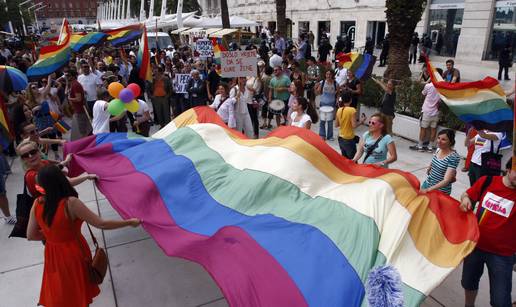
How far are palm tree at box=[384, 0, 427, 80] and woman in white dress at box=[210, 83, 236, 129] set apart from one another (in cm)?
657

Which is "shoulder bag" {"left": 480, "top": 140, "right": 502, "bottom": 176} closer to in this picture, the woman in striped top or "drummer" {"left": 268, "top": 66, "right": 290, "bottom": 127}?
the woman in striped top

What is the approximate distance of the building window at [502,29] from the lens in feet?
63.8

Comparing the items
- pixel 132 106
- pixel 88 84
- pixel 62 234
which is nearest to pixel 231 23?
pixel 88 84

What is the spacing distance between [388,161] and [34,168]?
4.29 meters

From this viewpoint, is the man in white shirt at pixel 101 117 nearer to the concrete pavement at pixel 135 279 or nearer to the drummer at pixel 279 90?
the concrete pavement at pixel 135 279

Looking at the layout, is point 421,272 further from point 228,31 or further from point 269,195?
point 228,31

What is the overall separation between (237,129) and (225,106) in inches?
23.7

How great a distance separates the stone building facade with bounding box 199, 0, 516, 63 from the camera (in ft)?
66.4

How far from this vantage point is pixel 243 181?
433 cm

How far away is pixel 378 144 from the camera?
5422 millimetres

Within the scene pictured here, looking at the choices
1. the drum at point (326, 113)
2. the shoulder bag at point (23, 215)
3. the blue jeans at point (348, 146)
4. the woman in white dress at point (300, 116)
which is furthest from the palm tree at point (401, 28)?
the shoulder bag at point (23, 215)

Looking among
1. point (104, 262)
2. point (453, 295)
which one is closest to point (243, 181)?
point (104, 262)

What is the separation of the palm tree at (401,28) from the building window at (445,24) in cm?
1230

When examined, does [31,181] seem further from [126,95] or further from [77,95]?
[77,95]
